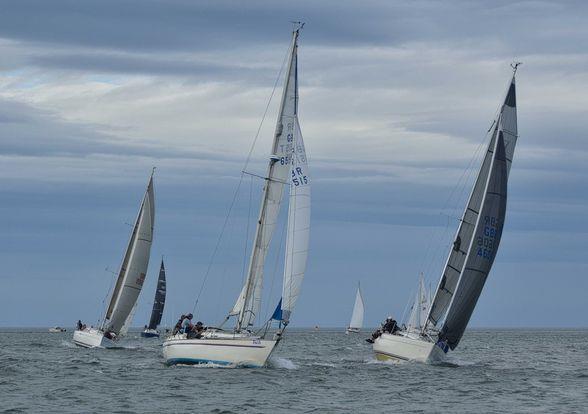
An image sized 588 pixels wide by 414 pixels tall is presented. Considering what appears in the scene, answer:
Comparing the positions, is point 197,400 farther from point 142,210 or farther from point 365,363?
point 142,210

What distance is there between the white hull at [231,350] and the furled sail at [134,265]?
90.2 ft

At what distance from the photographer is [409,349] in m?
51.4

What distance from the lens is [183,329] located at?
158ft

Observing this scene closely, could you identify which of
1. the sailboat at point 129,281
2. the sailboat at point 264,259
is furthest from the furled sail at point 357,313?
the sailboat at point 264,259

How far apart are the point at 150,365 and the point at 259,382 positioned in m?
12.1

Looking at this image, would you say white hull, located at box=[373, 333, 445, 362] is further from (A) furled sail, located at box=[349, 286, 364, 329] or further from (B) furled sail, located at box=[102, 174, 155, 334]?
(A) furled sail, located at box=[349, 286, 364, 329]

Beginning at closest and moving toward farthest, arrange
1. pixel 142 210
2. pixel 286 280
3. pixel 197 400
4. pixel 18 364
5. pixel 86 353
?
pixel 197 400, pixel 286 280, pixel 18 364, pixel 86 353, pixel 142 210

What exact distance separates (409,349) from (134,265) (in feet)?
89.6

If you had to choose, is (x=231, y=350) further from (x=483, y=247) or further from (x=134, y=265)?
(x=134, y=265)

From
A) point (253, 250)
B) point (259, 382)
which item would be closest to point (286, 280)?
point (253, 250)

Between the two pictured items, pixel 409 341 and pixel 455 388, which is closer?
pixel 455 388

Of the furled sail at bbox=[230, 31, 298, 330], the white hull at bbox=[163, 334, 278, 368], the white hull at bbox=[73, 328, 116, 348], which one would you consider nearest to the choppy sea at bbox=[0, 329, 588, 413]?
the white hull at bbox=[163, 334, 278, 368]

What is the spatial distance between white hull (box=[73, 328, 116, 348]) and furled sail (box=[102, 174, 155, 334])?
1068 millimetres

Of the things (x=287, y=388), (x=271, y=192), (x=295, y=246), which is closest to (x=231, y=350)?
(x=287, y=388)
